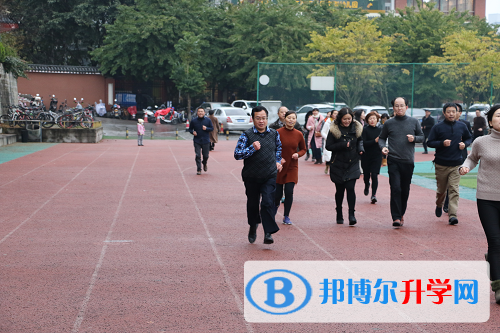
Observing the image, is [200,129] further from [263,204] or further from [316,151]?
[263,204]

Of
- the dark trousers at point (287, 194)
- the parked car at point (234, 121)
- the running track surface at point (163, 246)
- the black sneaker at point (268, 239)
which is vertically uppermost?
the parked car at point (234, 121)

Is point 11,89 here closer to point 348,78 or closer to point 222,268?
point 348,78

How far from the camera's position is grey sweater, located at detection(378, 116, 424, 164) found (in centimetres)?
862

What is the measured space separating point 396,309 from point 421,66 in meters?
21.1

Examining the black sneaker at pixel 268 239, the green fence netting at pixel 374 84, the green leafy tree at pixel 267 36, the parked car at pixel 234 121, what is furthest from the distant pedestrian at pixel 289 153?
the green leafy tree at pixel 267 36

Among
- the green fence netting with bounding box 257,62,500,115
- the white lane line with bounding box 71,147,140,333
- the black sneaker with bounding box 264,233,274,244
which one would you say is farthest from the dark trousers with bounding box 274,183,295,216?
the green fence netting with bounding box 257,62,500,115

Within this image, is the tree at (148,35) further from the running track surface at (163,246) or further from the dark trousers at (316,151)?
the running track surface at (163,246)

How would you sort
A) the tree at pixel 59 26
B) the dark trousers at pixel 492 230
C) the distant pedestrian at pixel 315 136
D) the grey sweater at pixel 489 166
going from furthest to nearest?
the tree at pixel 59 26, the distant pedestrian at pixel 315 136, the grey sweater at pixel 489 166, the dark trousers at pixel 492 230

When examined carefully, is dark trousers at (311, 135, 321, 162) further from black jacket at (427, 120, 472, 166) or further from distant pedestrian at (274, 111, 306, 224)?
distant pedestrian at (274, 111, 306, 224)

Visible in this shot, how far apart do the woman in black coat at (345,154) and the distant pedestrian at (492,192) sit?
320 centimetres

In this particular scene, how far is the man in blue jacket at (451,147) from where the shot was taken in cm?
885

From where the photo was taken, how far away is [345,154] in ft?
28.6

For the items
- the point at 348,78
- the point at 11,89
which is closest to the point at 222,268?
the point at 348,78

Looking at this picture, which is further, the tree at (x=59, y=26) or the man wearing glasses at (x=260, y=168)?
the tree at (x=59, y=26)
